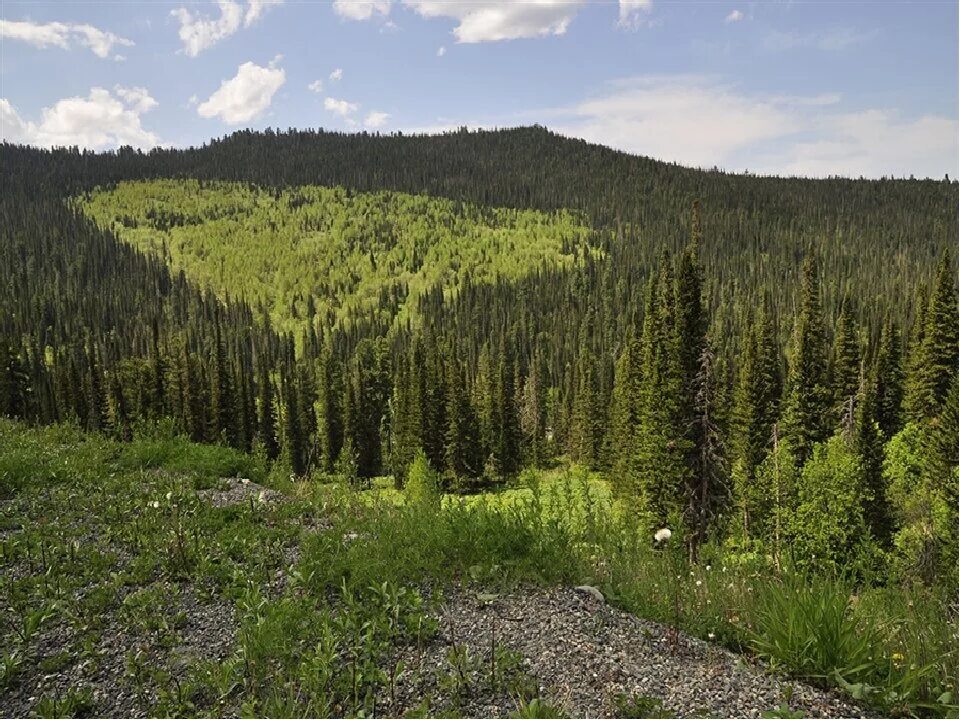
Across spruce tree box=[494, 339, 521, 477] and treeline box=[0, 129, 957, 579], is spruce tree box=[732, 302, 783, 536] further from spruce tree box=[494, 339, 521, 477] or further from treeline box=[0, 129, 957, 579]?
spruce tree box=[494, 339, 521, 477]

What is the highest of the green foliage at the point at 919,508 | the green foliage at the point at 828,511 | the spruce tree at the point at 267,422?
the green foliage at the point at 828,511

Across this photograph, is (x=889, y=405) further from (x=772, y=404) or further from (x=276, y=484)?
(x=276, y=484)

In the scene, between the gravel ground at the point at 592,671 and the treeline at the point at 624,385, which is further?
Result: the treeline at the point at 624,385

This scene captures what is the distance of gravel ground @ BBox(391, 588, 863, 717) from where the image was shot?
17.3 ft

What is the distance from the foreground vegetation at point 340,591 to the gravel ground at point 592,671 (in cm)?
22

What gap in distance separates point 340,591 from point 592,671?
354 centimetres

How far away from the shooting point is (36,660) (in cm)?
629

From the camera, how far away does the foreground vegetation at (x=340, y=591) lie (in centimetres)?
551

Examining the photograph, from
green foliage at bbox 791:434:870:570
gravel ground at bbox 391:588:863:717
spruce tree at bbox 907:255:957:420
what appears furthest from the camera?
spruce tree at bbox 907:255:957:420

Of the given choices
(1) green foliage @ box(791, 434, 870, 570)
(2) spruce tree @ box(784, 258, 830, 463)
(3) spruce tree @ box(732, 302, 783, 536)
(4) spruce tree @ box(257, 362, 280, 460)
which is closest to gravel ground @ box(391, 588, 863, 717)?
(1) green foliage @ box(791, 434, 870, 570)

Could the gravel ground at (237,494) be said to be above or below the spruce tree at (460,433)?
above

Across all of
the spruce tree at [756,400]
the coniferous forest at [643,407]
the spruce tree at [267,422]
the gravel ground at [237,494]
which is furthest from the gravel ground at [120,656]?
the spruce tree at [267,422]

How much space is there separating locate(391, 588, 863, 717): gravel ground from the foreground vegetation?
0.72 ft

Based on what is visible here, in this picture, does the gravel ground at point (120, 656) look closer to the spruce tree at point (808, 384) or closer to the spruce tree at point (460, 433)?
the spruce tree at point (808, 384)
